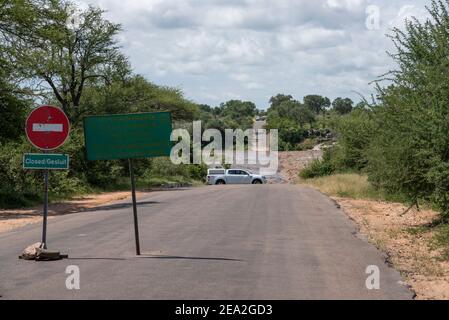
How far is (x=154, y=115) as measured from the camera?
491 inches

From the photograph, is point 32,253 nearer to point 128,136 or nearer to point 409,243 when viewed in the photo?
point 128,136

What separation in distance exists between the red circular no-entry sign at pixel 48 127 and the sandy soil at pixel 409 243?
6.43m

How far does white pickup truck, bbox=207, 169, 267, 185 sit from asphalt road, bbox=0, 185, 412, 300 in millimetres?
36625

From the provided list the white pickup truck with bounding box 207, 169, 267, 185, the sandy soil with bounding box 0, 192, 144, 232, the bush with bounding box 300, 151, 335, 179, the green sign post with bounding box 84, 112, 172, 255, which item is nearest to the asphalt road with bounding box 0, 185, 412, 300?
the sandy soil with bounding box 0, 192, 144, 232

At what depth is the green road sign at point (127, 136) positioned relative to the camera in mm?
12453

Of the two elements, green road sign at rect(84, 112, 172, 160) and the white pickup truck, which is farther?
the white pickup truck

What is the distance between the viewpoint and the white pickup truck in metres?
57.7

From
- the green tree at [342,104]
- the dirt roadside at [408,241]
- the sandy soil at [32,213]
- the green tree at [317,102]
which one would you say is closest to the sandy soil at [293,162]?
the sandy soil at [32,213]

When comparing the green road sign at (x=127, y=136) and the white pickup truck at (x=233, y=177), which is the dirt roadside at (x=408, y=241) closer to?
the green road sign at (x=127, y=136)

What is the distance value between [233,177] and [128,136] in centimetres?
4529

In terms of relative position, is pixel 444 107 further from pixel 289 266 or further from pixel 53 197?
pixel 53 197

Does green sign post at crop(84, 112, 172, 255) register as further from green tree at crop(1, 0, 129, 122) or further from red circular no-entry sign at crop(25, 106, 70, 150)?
green tree at crop(1, 0, 129, 122)

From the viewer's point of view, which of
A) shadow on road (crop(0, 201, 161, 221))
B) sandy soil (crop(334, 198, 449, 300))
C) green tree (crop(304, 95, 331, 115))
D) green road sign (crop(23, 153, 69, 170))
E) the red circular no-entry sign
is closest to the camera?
sandy soil (crop(334, 198, 449, 300))
